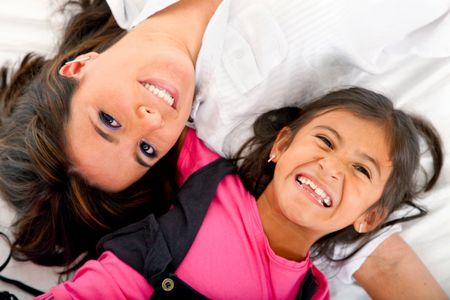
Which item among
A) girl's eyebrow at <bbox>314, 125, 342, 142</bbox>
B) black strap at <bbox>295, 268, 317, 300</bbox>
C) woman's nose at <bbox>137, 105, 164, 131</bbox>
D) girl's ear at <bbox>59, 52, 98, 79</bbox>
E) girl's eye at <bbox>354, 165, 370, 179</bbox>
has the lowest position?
black strap at <bbox>295, 268, 317, 300</bbox>

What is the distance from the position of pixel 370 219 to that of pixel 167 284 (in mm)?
489

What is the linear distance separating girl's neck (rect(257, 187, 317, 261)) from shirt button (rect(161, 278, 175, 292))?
0.26m

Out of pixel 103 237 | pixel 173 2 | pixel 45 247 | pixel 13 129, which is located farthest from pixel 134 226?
pixel 173 2

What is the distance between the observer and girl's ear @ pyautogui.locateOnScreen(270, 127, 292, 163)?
1.19 meters

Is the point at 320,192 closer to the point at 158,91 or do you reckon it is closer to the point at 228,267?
the point at 228,267

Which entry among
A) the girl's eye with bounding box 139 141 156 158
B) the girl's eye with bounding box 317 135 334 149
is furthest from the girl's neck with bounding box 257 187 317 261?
the girl's eye with bounding box 139 141 156 158

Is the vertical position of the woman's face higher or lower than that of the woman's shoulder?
higher

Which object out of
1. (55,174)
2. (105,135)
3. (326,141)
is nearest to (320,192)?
(326,141)

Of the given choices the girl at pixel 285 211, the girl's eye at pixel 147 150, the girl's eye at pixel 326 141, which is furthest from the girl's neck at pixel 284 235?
the girl's eye at pixel 147 150

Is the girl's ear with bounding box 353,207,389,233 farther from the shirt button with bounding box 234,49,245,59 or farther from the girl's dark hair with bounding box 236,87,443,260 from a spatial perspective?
the shirt button with bounding box 234,49,245,59

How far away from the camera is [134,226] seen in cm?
116

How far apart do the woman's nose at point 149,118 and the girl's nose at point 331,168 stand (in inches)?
13.8

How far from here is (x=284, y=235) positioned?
1.19 m

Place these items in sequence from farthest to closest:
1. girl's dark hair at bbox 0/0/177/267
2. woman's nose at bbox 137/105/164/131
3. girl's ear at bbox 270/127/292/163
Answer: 1. girl's ear at bbox 270/127/292/163
2. girl's dark hair at bbox 0/0/177/267
3. woman's nose at bbox 137/105/164/131
